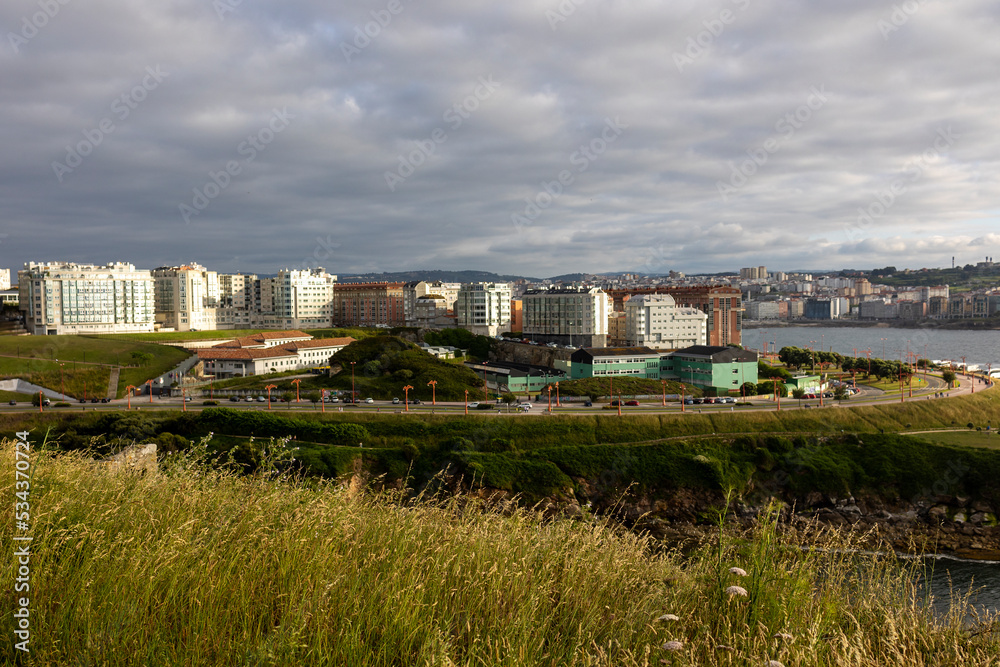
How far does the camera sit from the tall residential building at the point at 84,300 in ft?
150

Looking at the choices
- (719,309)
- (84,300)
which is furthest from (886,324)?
(84,300)

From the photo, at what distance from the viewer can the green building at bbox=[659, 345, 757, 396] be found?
34.1 m

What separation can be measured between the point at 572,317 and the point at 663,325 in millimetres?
6825

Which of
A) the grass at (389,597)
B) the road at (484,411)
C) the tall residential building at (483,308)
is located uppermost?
the tall residential building at (483,308)

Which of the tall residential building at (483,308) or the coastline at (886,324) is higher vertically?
the tall residential building at (483,308)

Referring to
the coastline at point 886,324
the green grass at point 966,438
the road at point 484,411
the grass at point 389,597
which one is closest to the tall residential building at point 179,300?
the road at point 484,411

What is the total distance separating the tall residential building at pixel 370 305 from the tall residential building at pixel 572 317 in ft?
62.0

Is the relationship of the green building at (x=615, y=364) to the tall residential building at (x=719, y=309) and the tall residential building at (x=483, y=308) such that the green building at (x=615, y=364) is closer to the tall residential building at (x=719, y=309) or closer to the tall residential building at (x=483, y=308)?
the tall residential building at (x=719, y=309)

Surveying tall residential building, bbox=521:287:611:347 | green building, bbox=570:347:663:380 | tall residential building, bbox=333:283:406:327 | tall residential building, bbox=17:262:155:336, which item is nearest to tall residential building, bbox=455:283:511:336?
tall residential building, bbox=521:287:611:347

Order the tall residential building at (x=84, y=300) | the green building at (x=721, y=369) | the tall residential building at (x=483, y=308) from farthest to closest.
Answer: the tall residential building at (x=483, y=308)
the tall residential building at (x=84, y=300)
the green building at (x=721, y=369)

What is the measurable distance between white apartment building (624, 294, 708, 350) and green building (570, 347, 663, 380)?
33.7 ft

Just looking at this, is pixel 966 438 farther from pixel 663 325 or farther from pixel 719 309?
pixel 719 309

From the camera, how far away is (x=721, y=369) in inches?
1350

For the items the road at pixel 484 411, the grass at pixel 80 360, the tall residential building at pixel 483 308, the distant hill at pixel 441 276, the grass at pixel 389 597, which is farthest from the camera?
the distant hill at pixel 441 276
